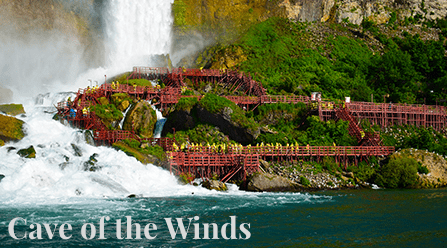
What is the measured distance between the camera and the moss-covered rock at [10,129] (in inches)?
1531

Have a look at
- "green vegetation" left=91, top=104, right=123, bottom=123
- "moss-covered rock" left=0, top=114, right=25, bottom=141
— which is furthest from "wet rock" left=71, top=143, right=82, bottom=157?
"green vegetation" left=91, top=104, right=123, bottom=123

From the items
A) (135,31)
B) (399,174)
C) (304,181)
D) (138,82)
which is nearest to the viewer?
(304,181)

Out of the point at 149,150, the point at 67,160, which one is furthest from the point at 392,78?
the point at 67,160

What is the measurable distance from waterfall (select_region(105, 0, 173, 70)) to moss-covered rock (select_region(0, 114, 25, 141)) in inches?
1394

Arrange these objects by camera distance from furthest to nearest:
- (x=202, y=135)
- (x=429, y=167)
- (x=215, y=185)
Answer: (x=202, y=135)
(x=429, y=167)
(x=215, y=185)

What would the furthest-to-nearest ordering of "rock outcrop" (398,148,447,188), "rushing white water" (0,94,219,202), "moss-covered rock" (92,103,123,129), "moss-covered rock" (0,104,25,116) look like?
"moss-covered rock" (92,103,123,129) < "moss-covered rock" (0,104,25,116) < "rock outcrop" (398,148,447,188) < "rushing white water" (0,94,219,202)

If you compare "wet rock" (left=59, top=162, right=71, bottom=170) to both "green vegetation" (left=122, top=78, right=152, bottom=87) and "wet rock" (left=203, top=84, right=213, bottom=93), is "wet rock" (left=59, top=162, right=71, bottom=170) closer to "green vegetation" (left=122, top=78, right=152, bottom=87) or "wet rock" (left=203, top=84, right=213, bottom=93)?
"green vegetation" (left=122, top=78, right=152, bottom=87)

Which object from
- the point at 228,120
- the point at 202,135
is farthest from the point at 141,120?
the point at 228,120

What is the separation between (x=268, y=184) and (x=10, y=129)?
1000 inches

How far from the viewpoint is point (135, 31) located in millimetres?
79500

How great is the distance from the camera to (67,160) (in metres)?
37.1

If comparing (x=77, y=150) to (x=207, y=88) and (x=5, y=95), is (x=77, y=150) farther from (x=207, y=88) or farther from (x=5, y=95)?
(x=5, y=95)

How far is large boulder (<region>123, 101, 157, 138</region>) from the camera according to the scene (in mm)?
48125

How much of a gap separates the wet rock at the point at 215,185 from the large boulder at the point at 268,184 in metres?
2.01
